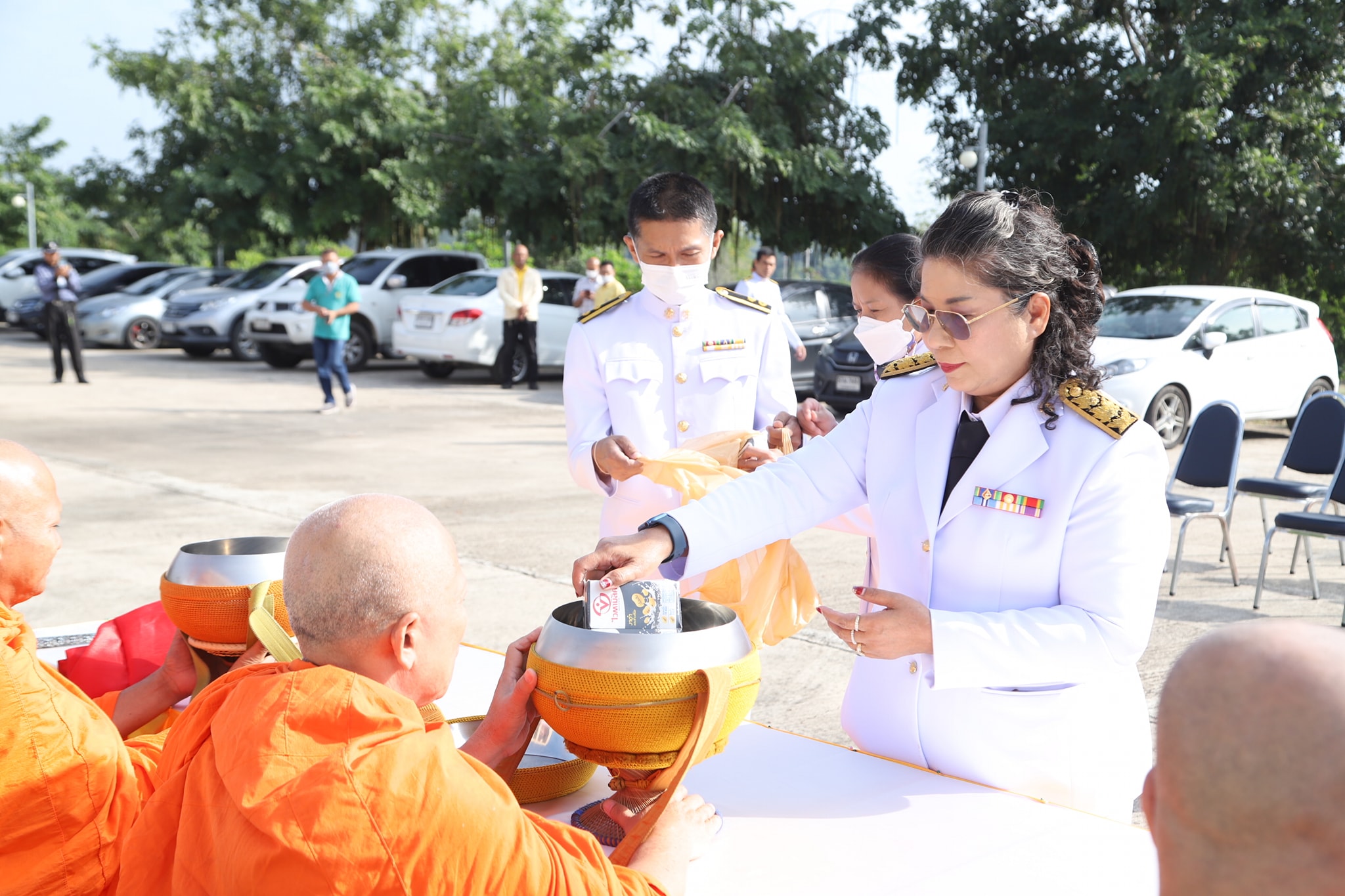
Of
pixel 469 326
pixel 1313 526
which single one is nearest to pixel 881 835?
pixel 1313 526

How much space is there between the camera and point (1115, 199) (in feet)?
58.5

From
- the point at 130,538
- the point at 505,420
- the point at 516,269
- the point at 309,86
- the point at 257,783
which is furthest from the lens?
the point at 309,86

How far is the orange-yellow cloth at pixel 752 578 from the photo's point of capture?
2637 millimetres

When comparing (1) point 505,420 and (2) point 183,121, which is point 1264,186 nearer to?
(1) point 505,420

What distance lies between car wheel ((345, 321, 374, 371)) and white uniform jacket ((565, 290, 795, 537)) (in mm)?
15218

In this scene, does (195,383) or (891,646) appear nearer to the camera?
(891,646)

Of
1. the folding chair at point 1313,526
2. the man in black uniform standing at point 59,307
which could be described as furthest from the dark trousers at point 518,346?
the folding chair at point 1313,526

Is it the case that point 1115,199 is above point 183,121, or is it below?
below

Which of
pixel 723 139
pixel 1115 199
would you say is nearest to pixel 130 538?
pixel 723 139

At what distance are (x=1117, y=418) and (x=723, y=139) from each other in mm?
17358

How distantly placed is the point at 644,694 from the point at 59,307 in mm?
16507

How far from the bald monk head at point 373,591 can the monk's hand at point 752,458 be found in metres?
1.53

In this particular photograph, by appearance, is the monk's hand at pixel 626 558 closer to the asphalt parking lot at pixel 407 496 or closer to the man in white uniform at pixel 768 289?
the asphalt parking lot at pixel 407 496

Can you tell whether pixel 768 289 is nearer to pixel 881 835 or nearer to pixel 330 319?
pixel 330 319
